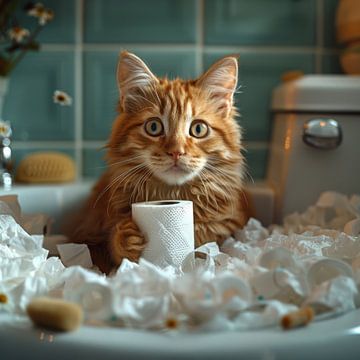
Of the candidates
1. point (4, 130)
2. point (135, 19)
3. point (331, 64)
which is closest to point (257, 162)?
point (331, 64)

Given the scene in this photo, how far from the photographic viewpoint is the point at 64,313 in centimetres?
71

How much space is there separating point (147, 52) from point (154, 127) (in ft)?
2.44

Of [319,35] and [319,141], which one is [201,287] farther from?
[319,35]

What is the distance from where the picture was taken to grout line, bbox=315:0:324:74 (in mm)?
1861

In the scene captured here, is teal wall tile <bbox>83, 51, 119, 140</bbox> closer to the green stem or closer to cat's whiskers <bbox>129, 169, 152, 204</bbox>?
the green stem

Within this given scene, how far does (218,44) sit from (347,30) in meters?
0.42

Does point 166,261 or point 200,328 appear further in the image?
point 166,261

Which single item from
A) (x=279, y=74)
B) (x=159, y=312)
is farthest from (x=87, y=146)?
(x=159, y=312)

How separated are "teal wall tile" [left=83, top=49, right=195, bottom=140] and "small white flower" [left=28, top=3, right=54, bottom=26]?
0.17 m

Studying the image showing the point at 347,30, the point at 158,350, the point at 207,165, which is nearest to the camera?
the point at 158,350

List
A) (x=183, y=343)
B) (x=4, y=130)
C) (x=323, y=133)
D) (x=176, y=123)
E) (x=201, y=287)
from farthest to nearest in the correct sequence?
(x=4, y=130) < (x=323, y=133) < (x=176, y=123) < (x=201, y=287) < (x=183, y=343)

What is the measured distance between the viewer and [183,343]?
681 millimetres

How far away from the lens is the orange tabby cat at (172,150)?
1.15 meters

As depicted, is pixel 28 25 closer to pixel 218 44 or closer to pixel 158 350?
pixel 218 44
